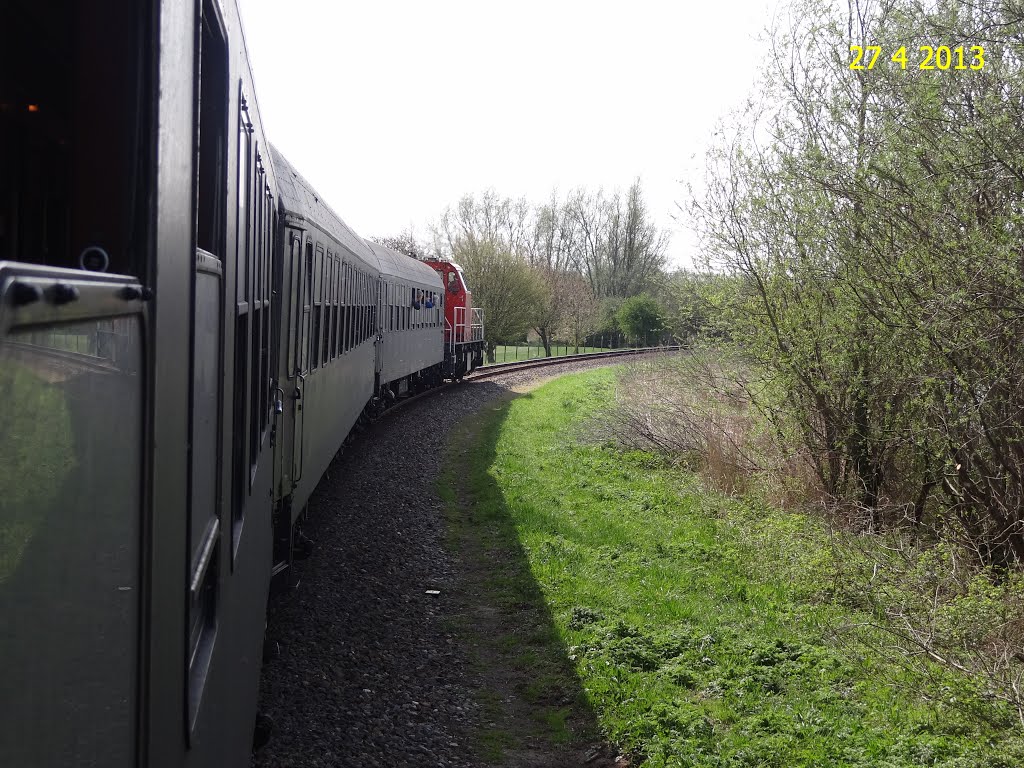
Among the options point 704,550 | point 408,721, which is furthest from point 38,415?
point 704,550

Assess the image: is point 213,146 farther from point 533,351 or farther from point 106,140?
point 533,351

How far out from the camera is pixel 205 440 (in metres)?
1.96

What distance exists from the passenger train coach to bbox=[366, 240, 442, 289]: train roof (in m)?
13.3

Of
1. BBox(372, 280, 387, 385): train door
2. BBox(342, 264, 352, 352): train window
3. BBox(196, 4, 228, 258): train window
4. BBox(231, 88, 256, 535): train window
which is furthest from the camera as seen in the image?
BBox(372, 280, 387, 385): train door

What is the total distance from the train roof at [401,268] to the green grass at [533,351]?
2625 centimetres

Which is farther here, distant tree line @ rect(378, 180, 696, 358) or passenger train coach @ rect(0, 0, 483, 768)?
distant tree line @ rect(378, 180, 696, 358)

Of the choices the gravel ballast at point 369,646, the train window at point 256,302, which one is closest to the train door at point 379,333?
the gravel ballast at point 369,646

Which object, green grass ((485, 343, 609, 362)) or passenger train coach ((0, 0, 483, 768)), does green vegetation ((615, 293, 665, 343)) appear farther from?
passenger train coach ((0, 0, 483, 768))

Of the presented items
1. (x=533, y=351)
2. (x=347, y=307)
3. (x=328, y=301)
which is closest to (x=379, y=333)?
(x=347, y=307)

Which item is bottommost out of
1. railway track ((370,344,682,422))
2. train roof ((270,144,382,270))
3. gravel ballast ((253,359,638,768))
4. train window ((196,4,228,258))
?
gravel ballast ((253,359,638,768))

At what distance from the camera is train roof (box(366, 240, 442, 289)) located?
1608cm

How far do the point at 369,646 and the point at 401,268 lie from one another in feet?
40.6

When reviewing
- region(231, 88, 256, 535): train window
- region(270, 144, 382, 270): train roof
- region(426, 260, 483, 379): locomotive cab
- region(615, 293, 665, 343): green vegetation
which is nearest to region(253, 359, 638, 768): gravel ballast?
region(231, 88, 256, 535): train window

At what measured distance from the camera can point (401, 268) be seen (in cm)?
1805
